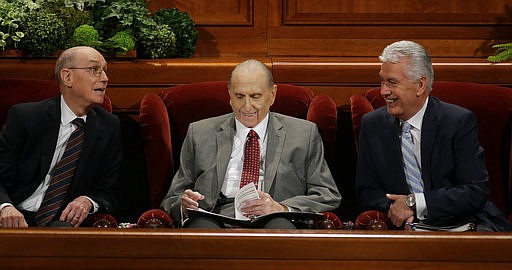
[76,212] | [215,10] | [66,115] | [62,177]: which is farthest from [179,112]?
[215,10]

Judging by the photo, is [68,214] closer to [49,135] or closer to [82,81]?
[49,135]

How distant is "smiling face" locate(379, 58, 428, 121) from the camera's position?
3492mm

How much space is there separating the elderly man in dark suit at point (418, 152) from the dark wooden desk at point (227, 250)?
43.6 inches

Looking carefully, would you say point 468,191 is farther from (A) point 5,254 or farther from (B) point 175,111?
(A) point 5,254

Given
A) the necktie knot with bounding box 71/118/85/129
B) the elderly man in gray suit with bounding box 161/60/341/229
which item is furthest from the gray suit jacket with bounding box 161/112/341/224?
the necktie knot with bounding box 71/118/85/129

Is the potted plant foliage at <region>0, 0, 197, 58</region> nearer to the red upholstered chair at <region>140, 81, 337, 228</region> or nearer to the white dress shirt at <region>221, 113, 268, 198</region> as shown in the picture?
the red upholstered chair at <region>140, 81, 337, 228</region>

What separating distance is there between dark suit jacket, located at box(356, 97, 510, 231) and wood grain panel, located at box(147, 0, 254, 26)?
1367 millimetres

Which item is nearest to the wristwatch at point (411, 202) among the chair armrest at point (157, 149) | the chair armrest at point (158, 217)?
the chair armrest at point (158, 217)

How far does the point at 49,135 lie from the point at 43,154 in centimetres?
8

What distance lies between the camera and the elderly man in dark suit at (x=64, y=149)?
352 centimetres

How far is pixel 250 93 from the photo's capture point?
345cm

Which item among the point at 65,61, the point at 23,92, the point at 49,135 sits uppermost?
the point at 65,61

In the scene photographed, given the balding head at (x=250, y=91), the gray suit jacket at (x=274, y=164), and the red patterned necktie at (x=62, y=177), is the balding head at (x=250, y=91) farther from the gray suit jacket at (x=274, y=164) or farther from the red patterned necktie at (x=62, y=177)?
the red patterned necktie at (x=62, y=177)

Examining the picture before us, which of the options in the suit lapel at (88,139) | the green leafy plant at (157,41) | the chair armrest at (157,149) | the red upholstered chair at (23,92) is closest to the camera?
the suit lapel at (88,139)
